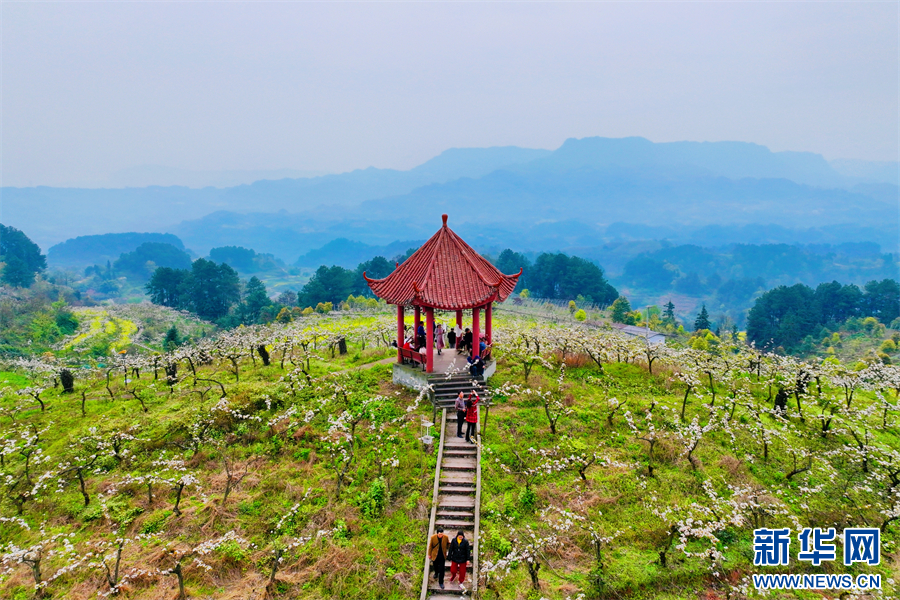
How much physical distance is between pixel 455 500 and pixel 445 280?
7665 mm

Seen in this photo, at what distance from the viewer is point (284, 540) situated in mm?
11547

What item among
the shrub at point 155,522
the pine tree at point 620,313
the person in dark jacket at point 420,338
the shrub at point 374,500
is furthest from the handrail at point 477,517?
the pine tree at point 620,313

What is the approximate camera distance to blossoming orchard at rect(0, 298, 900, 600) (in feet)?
34.8

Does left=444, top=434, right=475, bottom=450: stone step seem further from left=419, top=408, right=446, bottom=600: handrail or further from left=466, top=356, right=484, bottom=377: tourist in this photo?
left=466, top=356, right=484, bottom=377: tourist

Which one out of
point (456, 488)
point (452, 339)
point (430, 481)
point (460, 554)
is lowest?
point (460, 554)

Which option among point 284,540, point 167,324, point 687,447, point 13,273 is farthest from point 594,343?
point 13,273

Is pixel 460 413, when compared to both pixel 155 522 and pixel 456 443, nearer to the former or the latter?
pixel 456 443

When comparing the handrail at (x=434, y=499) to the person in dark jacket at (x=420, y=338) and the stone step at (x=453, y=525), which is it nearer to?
the stone step at (x=453, y=525)

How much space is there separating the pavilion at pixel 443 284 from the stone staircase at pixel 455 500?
3.81 metres

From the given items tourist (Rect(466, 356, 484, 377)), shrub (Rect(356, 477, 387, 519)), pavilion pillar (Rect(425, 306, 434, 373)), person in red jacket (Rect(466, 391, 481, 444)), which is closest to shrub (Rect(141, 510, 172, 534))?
shrub (Rect(356, 477, 387, 519))

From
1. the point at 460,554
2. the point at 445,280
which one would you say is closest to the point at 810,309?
the point at 445,280

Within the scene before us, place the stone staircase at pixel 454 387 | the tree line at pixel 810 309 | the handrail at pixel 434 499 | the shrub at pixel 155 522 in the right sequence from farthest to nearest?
1. the tree line at pixel 810 309
2. the stone staircase at pixel 454 387
3. the shrub at pixel 155 522
4. the handrail at pixel 434 499

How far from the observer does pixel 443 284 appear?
1714cm

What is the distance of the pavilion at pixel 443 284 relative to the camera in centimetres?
1670
